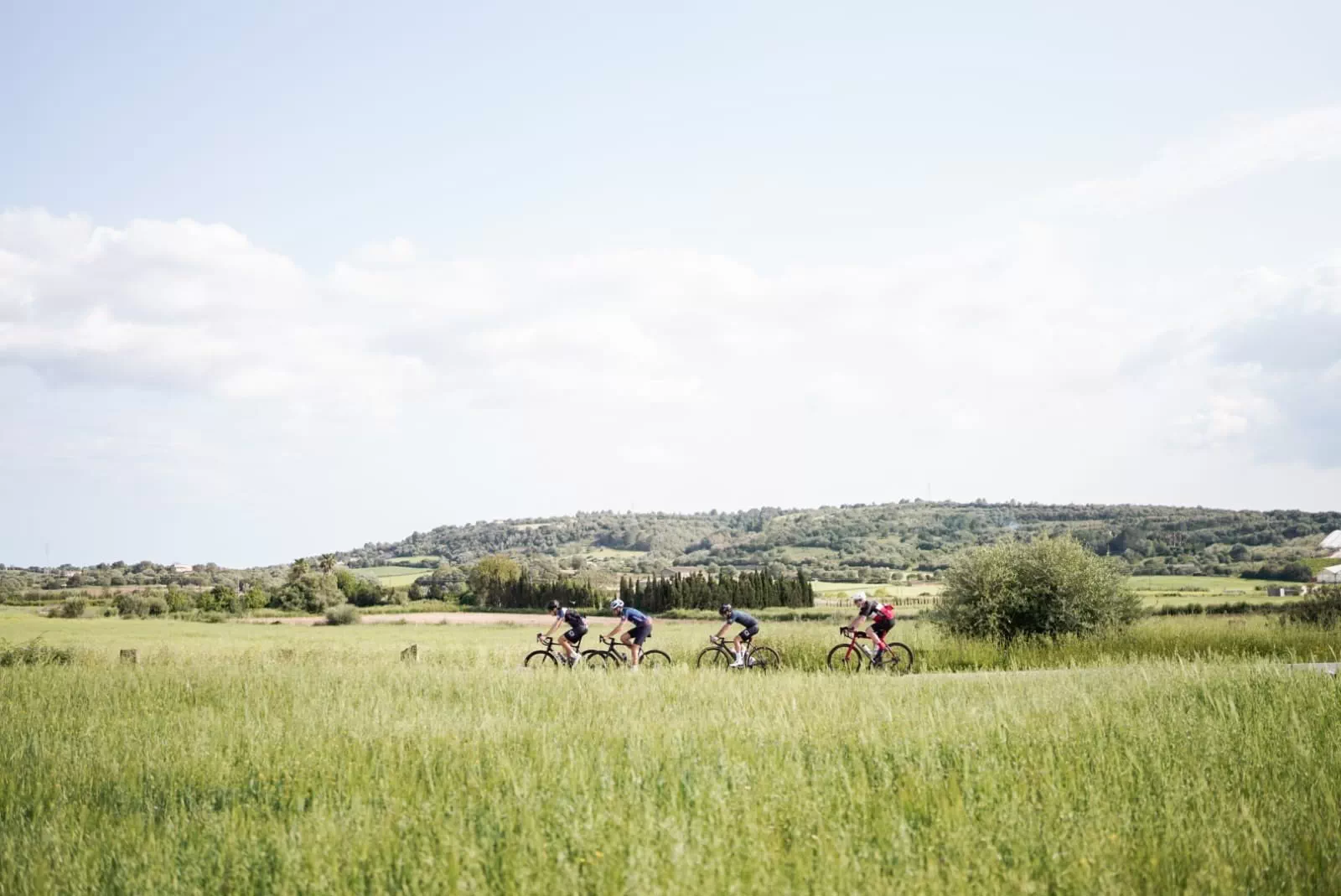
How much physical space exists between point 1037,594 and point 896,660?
372 inches

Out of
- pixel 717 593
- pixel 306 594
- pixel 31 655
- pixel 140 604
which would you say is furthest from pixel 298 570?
pixel 31 655

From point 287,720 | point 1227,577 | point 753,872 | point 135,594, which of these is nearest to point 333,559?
point 135,594

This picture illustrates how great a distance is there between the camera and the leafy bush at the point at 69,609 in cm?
7981

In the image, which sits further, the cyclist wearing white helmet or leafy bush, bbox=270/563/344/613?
leafy bush, bbox=270/563/344/613

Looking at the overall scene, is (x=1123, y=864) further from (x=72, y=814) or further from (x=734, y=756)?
(x=72, y=814)

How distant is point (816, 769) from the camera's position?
810 centimetres

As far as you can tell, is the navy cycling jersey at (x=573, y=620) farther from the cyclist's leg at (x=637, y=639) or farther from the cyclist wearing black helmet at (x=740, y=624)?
the cyclist wearing black helmet at (x=740, y=624)

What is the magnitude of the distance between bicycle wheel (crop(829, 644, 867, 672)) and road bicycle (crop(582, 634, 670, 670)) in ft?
13.6

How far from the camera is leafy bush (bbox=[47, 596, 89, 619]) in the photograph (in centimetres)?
7981

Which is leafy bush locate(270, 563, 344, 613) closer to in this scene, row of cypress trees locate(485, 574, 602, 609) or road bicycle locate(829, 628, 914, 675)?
row of cypress trees locate(485, 574, 602, 609)

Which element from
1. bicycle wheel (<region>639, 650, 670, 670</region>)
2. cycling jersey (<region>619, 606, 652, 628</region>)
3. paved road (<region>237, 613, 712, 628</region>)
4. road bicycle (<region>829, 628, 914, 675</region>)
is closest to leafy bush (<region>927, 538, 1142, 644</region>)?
road bicycle (<region>829, 628, 914, 675</region>)

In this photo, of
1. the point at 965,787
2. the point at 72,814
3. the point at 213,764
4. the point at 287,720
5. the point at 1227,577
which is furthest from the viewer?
the point at 1227,577

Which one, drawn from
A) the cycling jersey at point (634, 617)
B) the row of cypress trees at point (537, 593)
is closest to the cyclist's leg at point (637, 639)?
the cycling jersey at point (634, 617)

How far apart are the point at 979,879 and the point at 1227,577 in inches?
5009
